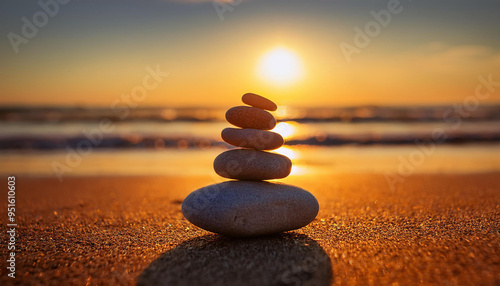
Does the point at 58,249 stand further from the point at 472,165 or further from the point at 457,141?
the point at 457,141

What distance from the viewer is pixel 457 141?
16562mm

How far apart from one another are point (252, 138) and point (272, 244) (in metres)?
1.28

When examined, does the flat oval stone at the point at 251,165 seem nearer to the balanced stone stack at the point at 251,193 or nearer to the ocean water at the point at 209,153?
the balanced stone stack at the point at 251,193

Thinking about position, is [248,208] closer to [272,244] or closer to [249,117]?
[272,244]

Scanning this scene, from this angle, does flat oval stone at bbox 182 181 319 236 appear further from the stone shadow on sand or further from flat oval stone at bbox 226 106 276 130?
flat oval stone at bbox 226 106 276 130

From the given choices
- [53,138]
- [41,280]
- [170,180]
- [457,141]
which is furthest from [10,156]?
[457,141]

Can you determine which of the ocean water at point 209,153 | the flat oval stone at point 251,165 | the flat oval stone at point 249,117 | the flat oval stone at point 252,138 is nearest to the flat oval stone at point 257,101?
the flat oval stone at point 249,117

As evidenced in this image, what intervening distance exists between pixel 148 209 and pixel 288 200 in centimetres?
282

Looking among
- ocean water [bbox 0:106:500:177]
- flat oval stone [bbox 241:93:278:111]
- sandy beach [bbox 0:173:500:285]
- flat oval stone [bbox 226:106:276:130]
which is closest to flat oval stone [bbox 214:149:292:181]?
flat oval stone [bbox 226:106:276:130]

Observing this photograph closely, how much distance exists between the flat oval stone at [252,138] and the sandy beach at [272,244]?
1124mm

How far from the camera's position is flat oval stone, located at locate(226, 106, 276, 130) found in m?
4.74

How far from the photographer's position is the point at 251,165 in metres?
4.66

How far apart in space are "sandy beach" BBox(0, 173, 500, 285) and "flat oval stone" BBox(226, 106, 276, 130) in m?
1.39

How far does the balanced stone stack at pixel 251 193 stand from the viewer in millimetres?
4219
